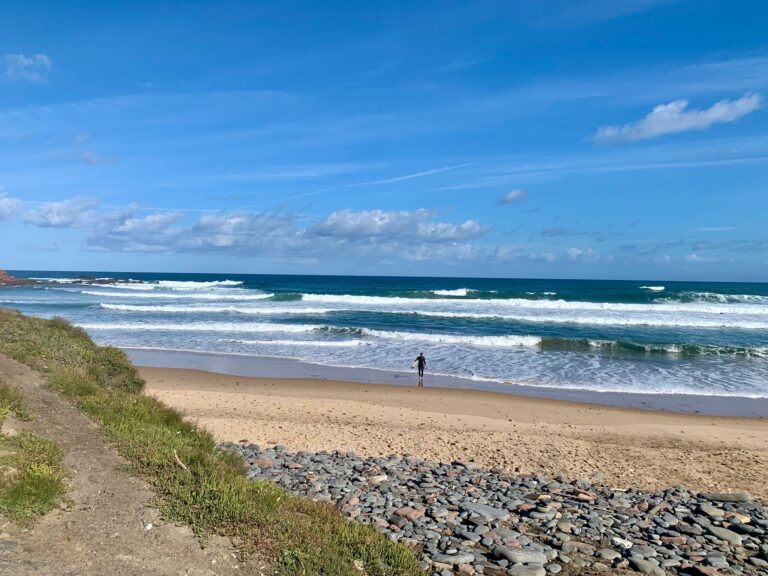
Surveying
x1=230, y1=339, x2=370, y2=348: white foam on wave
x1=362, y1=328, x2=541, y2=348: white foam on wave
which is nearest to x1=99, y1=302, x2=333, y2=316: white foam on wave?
x1=230, y1=339, x2=370, y2=348: white foam on wave

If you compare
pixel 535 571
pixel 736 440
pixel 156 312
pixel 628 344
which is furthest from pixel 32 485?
pixel 156 312

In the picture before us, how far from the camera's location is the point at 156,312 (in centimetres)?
3944

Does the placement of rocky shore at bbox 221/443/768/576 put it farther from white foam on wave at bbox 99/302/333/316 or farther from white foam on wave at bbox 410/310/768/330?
white foam on wave at bbox 99/302/333/316

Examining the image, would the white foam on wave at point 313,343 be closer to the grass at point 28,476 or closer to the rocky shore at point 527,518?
the rocky shore at point 527,518

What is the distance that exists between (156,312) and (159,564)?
38000 millimetres

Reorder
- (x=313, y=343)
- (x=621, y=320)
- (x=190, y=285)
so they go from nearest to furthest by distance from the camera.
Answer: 1. (x=313, y=343)
2. (x=621, y=320)
3. (x=190, y=285)

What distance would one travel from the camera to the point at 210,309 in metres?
41.5

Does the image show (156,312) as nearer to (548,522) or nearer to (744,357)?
(744,357)

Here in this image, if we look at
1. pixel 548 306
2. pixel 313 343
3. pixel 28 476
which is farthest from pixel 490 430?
pixel 548 306

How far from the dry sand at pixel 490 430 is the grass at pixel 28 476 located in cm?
483

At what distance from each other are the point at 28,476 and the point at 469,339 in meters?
→ 24.0

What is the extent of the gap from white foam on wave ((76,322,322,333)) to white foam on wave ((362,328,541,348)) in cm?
523

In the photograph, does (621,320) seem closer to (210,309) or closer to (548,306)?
(548,306)

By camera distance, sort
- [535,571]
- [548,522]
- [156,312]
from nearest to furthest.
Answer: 1. [535,571]
2. [548,522]
3. [156,312]
